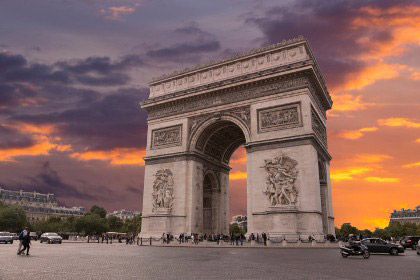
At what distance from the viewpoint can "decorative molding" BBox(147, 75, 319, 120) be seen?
30.3 m

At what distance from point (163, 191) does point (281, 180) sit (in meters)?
11.8

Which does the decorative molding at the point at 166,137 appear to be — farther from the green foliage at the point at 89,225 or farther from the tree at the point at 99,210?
the tree at the point at 99,210

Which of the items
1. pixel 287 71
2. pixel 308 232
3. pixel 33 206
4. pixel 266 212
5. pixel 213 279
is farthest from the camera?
pixel 33 206

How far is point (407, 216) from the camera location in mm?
158625

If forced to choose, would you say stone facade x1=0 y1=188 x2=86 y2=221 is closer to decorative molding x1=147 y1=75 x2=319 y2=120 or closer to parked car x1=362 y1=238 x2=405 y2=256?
decorative molding x1=147 y1=75 x2=319 y2=120

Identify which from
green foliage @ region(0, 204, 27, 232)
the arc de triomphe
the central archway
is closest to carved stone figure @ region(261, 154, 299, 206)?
the arc de triomphe

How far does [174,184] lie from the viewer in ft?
112

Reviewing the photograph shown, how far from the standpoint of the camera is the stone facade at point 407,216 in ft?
496

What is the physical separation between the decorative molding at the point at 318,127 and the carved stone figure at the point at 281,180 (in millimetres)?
4110

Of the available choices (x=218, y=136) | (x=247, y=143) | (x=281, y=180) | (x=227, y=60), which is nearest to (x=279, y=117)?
(x=247, y=143)

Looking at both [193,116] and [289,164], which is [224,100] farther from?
[289,164]

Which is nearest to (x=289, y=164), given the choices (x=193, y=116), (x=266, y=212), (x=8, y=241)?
(x=266, y=212)

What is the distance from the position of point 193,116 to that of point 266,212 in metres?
12.4

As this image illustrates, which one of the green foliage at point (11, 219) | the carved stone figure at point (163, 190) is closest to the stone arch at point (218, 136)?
the carved stone figure at point (163, 190)
